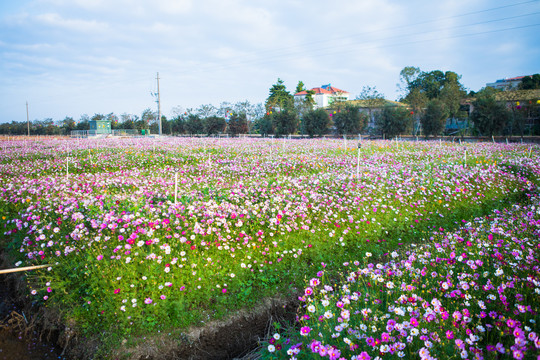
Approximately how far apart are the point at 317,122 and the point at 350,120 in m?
5.31

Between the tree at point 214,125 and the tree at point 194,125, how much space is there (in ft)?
8.03

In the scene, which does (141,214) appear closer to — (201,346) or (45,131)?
(201,346)

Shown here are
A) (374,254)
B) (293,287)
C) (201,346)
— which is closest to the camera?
(201,346)

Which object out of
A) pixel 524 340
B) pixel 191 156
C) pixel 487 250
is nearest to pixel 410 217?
pixel 487 250

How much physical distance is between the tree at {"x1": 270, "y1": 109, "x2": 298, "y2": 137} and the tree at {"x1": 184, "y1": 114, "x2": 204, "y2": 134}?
1822cm

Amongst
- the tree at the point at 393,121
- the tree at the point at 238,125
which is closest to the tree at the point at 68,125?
the tree at the point at 238,125

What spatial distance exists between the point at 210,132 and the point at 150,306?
5742 centimetres

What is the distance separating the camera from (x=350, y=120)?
45.6 meters

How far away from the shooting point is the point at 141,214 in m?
5.55

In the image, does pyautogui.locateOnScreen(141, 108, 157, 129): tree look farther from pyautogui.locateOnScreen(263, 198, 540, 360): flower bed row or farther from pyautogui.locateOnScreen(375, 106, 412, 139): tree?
pyautogui.locateOnScreen(263, 198, 540, 360): flower bed row

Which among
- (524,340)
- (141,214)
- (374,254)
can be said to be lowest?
(374,254)

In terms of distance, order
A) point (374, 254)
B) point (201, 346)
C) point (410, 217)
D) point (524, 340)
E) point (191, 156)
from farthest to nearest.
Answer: point (191, 156), point (410, 217), point (374, 254), point (201, 346), point (524, 340)

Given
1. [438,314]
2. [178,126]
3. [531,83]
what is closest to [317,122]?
[178,126]

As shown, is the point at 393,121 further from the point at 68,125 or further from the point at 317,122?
the point at 68,125
